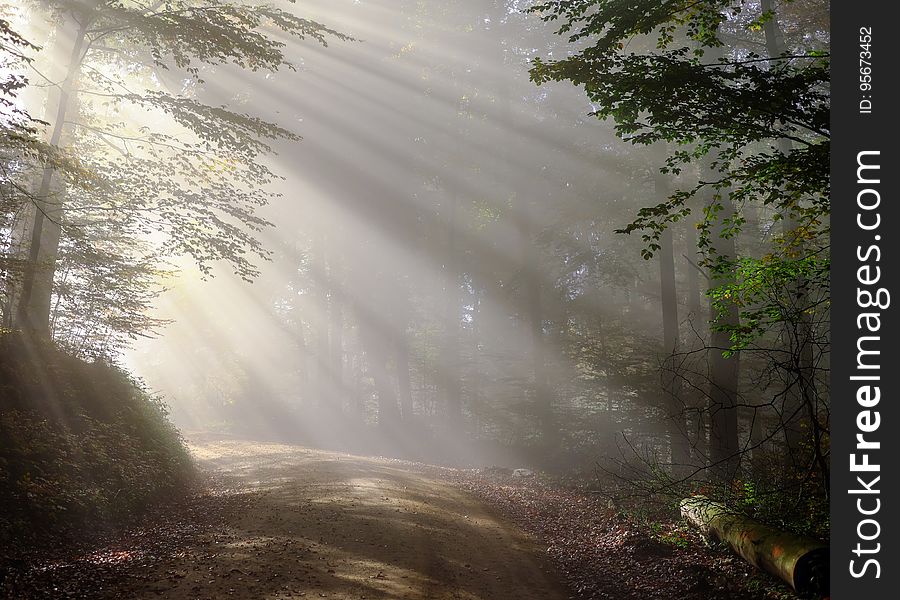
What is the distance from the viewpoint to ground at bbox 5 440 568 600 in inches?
237

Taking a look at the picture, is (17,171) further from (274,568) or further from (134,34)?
(274,568)

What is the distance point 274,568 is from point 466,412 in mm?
22241

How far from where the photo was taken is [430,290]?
98.4 ft

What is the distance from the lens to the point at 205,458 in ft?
58.0

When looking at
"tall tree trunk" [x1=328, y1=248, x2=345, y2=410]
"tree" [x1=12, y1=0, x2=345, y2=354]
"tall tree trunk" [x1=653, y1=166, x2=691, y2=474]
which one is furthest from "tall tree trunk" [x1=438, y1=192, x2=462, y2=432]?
"tree" [x1=12, y1=0, x2=345, y2=354]

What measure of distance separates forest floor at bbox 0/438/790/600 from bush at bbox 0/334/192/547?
0.55m

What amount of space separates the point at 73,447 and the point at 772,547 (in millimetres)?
9936

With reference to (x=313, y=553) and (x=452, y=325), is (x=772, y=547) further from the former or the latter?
(x=452, y=325)

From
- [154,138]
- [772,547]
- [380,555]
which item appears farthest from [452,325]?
[772,547]

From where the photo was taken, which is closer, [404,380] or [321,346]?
[404,380]

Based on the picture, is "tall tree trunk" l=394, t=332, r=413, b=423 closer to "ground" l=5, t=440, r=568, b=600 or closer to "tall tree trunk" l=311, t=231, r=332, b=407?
"tall tree trunk" l=311, t=231, r=332, b=407

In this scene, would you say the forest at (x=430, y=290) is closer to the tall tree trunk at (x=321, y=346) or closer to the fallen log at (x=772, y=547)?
the fallen log at (x=772, y=547)

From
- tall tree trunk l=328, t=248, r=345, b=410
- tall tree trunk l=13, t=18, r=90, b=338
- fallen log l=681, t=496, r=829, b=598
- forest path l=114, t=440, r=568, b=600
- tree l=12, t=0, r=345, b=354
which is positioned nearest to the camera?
fallen log l=681, t=496, r=829, b=598

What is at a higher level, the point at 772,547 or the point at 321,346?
the point at 321,346
